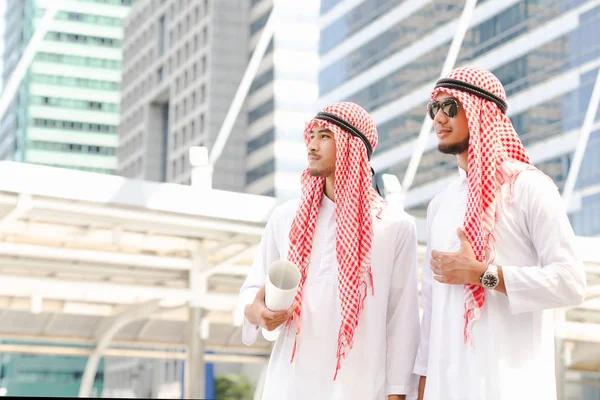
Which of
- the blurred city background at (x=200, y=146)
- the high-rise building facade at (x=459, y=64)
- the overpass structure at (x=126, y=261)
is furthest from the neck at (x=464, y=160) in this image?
the high-rise building facade at (x=459, y=64)

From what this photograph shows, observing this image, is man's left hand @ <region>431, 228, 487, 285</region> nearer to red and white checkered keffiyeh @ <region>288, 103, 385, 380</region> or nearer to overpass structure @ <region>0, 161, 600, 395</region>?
red and white checkered keffiyeh @ <region>288, 103, 385, 380</region>

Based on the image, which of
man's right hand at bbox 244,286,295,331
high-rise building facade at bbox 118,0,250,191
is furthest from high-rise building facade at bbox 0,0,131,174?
man's right hand at bbox 244,286,295,331

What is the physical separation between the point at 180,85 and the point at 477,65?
31.7m

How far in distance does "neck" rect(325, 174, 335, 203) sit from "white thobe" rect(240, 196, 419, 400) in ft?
0.06

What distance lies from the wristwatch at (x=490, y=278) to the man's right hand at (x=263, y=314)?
1.54 ft

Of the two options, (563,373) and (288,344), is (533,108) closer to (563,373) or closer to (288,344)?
(563,373)

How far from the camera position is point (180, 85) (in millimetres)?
71375

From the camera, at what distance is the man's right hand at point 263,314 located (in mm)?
2258

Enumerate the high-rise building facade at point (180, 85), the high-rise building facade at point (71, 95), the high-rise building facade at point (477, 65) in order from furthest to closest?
the high-rise building facade at point (71, 95) → the high-rise building facade at point (180, 85) → the high-rise building facade at point (477, 65)

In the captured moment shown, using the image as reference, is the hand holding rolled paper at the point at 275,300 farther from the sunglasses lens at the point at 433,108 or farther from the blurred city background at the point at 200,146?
the blurred city background at the point at 200,146

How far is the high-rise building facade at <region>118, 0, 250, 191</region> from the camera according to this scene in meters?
66.1

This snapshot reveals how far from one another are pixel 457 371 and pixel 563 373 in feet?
29.5

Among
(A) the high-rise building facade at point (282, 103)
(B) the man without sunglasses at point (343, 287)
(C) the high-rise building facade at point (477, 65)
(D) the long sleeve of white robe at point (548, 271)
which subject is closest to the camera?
(D) the long sleeve of white robe at point (548, 271)

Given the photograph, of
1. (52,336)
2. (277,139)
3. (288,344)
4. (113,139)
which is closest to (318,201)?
(288,344)
